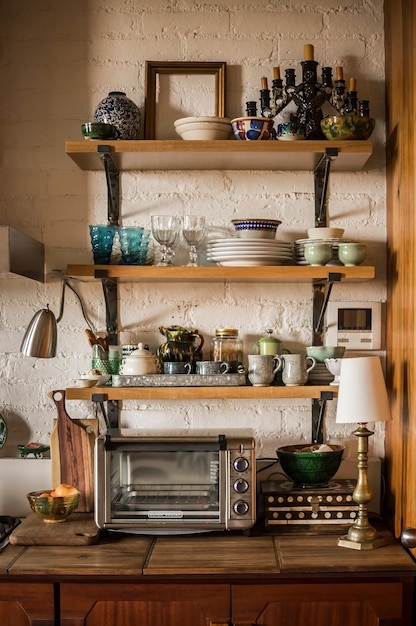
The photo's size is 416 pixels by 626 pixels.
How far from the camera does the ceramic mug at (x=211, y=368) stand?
2.42 m

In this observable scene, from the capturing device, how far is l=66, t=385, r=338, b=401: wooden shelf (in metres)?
2.37

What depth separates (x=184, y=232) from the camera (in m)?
2.50

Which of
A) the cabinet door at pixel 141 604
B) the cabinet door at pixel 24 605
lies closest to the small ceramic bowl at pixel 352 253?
the cabinet door at pixel 141 604

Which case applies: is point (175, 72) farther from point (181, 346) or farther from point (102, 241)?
point (181, 346)

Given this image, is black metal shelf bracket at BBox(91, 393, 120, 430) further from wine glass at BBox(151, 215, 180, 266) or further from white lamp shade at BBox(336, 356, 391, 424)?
white lamp shade at BBox(336, 356, 391, 424)

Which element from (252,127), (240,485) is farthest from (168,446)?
(252,127)

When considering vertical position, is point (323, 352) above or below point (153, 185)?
below

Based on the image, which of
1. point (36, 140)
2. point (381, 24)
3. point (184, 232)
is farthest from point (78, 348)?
point (381, 24)

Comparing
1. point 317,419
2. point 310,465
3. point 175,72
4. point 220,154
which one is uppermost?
point 175,72

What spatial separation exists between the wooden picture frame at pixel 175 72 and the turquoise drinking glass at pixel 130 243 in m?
0.38

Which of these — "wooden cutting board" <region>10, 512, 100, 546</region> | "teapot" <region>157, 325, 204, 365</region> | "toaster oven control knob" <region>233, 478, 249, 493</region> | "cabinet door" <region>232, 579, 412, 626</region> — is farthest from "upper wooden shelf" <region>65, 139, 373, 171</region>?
"cabinet door" <region>232, 579, 412, 626</region>

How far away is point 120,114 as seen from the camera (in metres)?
2.50

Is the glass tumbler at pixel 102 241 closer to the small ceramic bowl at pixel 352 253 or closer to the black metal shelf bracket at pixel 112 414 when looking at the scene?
the black metal shelf bracket at pixel 112 414

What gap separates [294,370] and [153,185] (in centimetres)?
80
